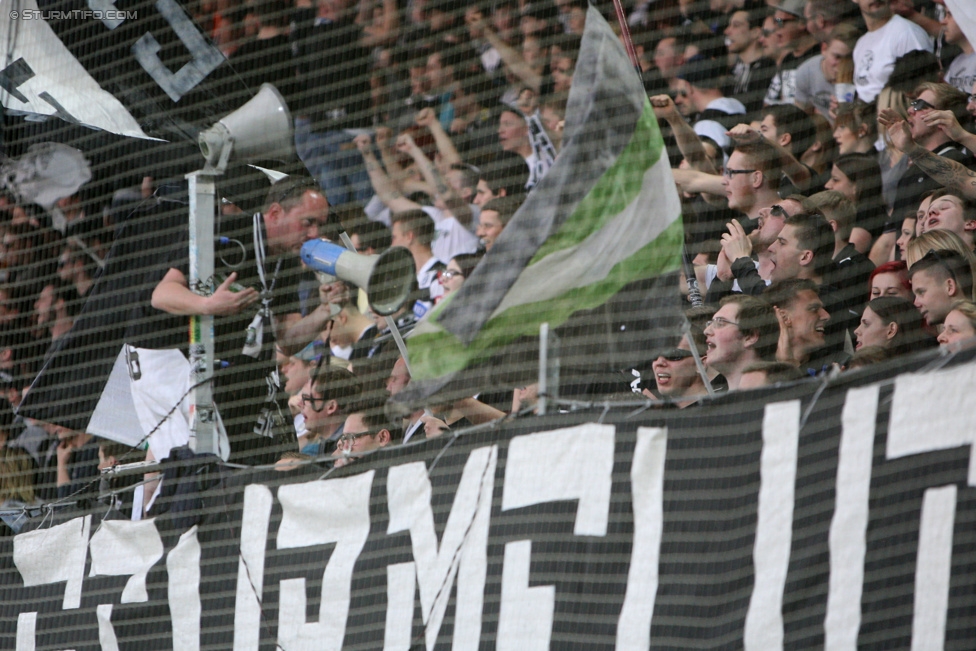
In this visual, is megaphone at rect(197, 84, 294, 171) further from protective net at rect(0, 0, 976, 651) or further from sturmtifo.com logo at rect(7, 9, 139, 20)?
sturmtifo.com logo at rect(7, 9, 139, 20)

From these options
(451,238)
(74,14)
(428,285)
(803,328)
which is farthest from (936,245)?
(74,14)

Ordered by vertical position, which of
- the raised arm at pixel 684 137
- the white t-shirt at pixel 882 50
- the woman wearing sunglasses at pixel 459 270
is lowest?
the woman wearing sunglasses at pixel 459 270

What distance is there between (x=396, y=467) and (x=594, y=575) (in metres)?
0.58

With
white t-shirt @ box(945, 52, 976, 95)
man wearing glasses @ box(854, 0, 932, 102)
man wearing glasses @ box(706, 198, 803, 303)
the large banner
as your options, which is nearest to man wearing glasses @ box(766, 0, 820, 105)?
man wearing glasses @ box(854, 0, 932, 102)

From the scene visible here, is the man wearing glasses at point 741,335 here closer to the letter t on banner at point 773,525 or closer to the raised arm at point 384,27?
the letter t on banner at point 773,525

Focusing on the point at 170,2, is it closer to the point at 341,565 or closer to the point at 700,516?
the point at 341,565

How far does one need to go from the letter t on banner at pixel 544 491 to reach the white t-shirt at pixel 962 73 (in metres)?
1.81

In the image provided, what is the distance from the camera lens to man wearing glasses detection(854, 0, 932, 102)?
4.05 meters

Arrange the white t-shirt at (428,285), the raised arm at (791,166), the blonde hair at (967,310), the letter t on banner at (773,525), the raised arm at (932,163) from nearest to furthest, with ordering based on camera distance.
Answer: the letter t on banner at (773,525), the blonde hair at (967,310), the raised arm at (932,163), the raised arm at (791,166), the white t-shirt at (428,285)

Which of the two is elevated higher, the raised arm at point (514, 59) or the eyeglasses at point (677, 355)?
the raised arm at point (514, 59)

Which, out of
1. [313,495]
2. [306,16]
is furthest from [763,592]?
[306,16]

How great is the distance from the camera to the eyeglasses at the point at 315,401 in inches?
148

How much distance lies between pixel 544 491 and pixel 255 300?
1.05 meters

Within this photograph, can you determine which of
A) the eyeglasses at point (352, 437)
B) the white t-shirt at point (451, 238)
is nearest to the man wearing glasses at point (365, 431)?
the eyeglasses at point (352, 437)
